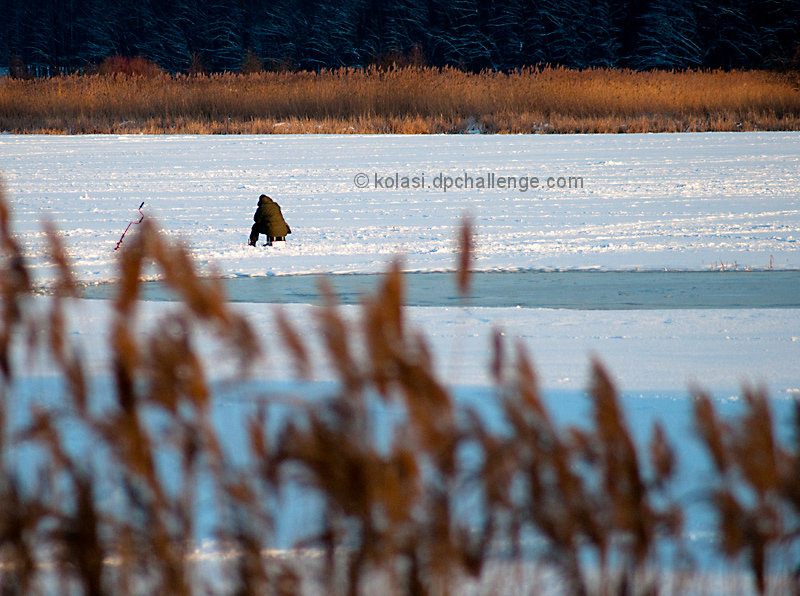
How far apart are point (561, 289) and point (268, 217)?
2.80 m

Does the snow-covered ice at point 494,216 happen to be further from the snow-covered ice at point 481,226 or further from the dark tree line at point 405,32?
the dark tree line at point 405,32

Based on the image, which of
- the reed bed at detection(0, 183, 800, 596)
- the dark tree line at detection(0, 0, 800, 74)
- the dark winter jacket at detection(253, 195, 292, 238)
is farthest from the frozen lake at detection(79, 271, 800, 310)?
the dark tree line at detection(0, 0, 800, 74)

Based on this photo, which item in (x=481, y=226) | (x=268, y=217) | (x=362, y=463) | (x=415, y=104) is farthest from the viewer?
(x=415, y=104)

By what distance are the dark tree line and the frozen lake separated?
33.6m

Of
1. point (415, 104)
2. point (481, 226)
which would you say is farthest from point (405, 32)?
point (481, 226)

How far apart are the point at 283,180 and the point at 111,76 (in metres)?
12.8

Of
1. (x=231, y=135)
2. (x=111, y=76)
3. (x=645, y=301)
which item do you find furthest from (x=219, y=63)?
(x=645, y=301)

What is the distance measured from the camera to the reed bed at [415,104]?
21.5m

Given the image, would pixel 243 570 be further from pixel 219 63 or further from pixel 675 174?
pixel 219 63

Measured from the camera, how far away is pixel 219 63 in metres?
53.1

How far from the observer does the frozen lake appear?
21.7 feet

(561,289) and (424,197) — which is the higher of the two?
(424,197)

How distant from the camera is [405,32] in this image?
50.8 meters

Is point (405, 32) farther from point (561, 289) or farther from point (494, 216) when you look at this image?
point (561, 289)
